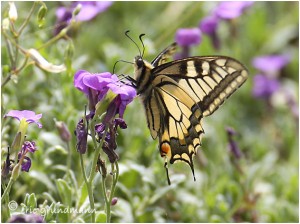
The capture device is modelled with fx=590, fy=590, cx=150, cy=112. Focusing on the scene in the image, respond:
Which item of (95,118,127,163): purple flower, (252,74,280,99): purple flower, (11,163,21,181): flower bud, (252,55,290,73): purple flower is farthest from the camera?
(252,55,290,73): purple flower

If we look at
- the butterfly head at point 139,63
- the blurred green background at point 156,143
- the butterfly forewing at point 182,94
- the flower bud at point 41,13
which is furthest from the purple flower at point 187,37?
the flower bud at point 41,13

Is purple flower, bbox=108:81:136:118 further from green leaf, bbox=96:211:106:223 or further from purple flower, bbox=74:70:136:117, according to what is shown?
green leaf, bbox=96:211:106:223

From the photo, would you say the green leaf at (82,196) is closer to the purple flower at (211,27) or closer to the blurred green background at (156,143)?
the blurred green background at (156,143)

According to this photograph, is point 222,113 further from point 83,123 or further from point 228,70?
point 83,123

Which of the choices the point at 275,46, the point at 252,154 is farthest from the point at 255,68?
the point at 252,154

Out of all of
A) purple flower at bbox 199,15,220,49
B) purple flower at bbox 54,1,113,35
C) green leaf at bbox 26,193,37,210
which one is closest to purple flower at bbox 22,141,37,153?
green leaf at bbox 26,193,37,210
